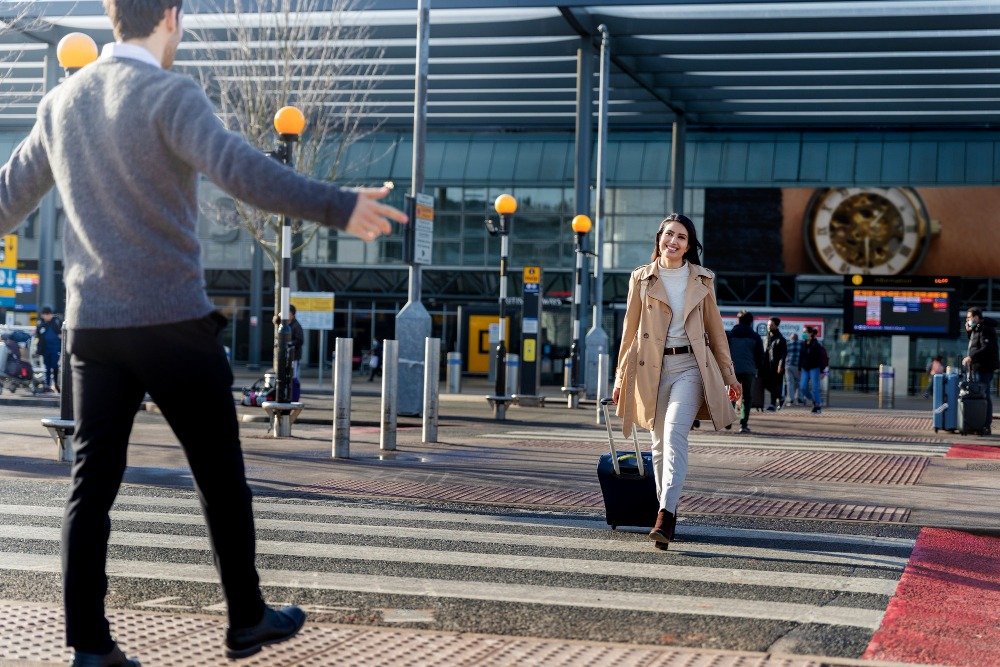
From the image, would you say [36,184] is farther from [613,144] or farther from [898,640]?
[613,144]

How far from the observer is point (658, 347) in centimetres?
741

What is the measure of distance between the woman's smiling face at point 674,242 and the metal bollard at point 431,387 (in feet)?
21.9

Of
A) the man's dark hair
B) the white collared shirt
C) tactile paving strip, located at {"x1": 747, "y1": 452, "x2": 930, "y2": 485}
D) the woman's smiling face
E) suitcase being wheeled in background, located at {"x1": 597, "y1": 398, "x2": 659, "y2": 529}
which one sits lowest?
tactile paving strip, located at {"x1": 747, "y1": 452, "x2": 930, "y2": 485}

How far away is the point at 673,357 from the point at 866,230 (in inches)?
1415

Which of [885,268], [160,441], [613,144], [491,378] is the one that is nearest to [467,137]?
[613,144]

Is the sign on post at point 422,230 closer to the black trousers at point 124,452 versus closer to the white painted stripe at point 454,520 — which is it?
the white painted stripe at point 454,520

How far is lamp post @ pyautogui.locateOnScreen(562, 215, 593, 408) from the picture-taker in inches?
1056

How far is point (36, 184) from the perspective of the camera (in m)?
3.97

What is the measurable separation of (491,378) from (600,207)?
10081 mm

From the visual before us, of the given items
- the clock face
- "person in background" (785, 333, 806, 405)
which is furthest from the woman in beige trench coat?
→ the clock face

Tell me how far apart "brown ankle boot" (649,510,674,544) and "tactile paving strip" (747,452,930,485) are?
475cm

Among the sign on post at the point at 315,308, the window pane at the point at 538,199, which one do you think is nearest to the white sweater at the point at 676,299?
the sign on post at the point at 315,308

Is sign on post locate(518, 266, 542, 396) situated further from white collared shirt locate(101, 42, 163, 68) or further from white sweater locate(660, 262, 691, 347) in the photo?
white collared shirt locate(101, 42, 163, 68)

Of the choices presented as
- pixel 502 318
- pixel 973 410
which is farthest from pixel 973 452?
pixel 502 318
